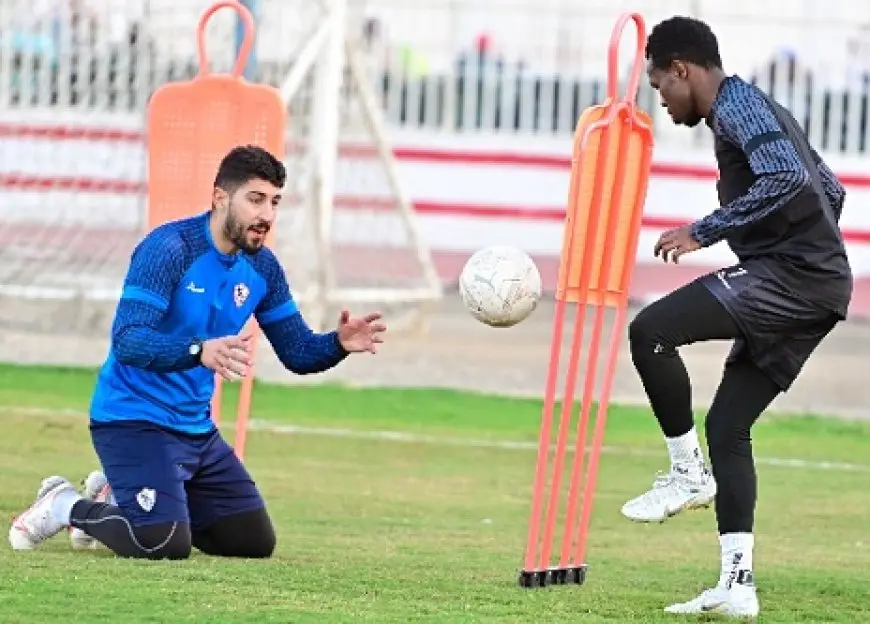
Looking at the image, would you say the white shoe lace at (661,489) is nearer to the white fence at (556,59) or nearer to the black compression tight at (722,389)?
the black compression tight at (722,389)

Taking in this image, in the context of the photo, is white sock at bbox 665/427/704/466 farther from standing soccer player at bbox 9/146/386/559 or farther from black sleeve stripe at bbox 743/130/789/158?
standing soccer player at bbox 9/146/386/559

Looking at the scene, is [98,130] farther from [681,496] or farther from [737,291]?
[737,291]

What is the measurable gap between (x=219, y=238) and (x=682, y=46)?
7.08ft

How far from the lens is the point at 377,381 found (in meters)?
17.6

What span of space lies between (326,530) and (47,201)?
9.97 metres

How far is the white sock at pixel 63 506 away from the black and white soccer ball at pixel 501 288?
1967 mm

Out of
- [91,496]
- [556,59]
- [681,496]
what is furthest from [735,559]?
[556,59]

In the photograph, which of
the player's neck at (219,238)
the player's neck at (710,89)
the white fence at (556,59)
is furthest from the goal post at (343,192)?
the player's neck at (710,89)

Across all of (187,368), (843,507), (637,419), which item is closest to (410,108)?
(637,419)

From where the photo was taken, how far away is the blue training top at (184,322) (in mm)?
A: 8789

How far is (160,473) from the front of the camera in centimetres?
922

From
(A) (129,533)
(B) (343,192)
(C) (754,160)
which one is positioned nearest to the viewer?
(C) (754,160)

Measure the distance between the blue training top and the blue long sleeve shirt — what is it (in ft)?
6.52

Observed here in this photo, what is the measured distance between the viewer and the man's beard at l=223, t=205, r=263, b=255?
8969 millimetres
